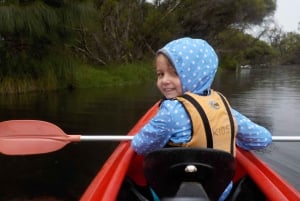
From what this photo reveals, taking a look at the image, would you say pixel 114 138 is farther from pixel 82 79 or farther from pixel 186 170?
pixel 82 79

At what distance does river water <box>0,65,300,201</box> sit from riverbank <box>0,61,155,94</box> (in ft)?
1.63

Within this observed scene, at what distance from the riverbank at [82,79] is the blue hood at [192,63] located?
9.92 m

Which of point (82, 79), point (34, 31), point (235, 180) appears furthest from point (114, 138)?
point (82, 79)

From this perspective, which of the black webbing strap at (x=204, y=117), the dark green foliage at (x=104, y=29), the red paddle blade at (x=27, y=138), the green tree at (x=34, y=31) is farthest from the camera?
the dark green foliage at (x=104, y=29)

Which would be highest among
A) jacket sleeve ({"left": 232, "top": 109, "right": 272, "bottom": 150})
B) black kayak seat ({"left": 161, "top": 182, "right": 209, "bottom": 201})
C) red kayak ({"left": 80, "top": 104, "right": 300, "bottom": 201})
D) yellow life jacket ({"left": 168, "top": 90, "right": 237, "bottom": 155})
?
yellow life jacket ({"left": 168, "top": 90, "right": 237, "bottom": 155})

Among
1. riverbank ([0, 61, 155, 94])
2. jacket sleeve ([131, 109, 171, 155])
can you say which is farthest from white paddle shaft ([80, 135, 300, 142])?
riverbank ([0, 61, 155, 94])

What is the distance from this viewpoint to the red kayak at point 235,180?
1997mm

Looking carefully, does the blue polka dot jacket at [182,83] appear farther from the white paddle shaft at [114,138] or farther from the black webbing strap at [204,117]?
the white paddle shaft at [114,138]

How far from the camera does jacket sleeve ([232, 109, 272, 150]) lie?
2.19 metres

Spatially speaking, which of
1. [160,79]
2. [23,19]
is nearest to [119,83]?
[23,19]

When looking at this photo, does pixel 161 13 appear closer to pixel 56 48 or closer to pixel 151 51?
pixel 151 51

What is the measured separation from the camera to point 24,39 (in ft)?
37.6

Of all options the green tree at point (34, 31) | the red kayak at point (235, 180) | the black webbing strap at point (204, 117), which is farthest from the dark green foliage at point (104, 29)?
the black webbing strap at point (204, 117)

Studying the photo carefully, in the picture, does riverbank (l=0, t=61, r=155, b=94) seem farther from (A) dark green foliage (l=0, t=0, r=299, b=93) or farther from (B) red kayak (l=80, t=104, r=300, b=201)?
(B) red kayak (l=80, t=104, r=300, b=201)
